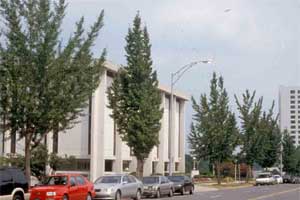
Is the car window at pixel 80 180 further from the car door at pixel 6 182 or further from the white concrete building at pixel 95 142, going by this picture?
the white concrete building at pixel 95 142

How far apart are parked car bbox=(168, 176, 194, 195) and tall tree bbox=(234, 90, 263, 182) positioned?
129 feet

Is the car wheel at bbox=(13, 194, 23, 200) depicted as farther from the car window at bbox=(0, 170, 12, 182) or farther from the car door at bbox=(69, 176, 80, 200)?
the car door at bbox=(69, 176, 80, 200)

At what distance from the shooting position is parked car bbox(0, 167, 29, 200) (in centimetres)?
2491

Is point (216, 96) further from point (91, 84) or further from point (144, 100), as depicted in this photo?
point (91, 84)

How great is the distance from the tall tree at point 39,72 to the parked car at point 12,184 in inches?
157

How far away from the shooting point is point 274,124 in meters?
96.8

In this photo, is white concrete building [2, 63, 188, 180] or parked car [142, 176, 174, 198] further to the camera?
white concrete building [2, 63, 188, 180]

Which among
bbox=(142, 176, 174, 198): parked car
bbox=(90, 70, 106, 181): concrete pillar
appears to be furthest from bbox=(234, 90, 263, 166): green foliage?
bbox=(142, 176, 174, 198): parked car

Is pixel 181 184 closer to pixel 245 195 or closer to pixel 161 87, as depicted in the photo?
pixel 245 195

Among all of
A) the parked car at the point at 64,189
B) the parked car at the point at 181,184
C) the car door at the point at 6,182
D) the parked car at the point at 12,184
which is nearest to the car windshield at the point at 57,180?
the parked car at the point at 64,189

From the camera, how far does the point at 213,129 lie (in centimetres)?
6975

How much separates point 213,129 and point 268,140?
25.7m

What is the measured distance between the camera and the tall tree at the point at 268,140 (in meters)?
87.7

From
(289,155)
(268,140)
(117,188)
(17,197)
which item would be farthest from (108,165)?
(289,155)
